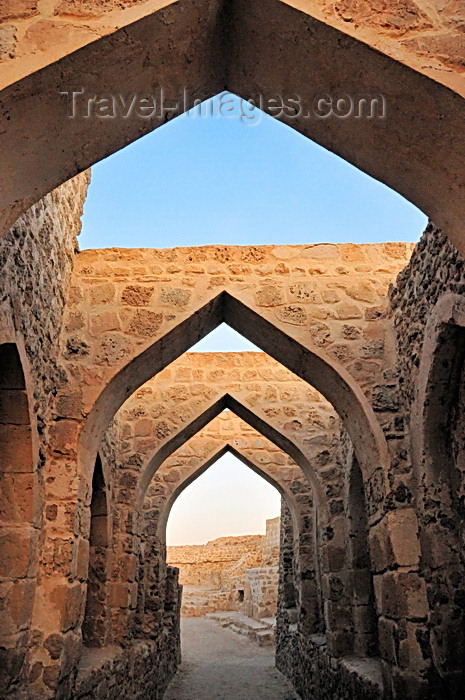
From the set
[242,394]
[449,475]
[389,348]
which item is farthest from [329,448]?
[449,475]

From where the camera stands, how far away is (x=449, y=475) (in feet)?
10.9

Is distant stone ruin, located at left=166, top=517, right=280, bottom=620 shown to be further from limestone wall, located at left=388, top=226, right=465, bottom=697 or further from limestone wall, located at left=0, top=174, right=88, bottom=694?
limestone wall, located at left=0, top=174, right=88, bottom=694

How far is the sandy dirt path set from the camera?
6.81 metres

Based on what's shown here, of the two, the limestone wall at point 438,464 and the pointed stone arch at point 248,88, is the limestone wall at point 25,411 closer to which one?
the pointed stone arch at point 248,88

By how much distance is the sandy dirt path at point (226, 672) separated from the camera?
6809 millimetres

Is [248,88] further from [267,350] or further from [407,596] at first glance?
[407,596]

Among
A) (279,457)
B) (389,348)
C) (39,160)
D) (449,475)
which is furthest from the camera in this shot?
(279,457)

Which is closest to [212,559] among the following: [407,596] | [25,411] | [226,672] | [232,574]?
[232,574]

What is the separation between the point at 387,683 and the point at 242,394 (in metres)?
3.38

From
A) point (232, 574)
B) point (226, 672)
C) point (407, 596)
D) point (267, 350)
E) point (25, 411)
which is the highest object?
point (267, 350)

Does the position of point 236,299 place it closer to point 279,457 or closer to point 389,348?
point 389,348

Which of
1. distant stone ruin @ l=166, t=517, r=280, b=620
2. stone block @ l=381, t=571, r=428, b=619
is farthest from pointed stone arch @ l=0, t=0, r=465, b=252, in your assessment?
distant stone ruin @ l=166, t=517, r=280, b=620

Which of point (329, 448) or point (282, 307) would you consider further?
point (329, 448)

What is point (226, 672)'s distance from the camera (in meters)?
8.20
